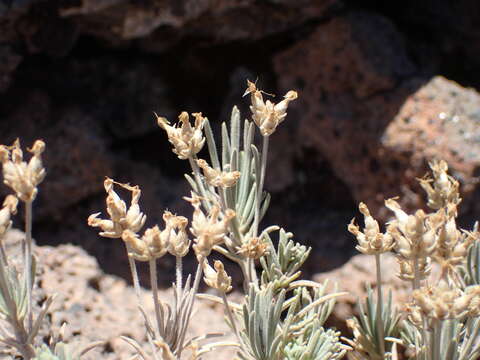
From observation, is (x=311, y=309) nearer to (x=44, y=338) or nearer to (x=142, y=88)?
(x=44, y=338)

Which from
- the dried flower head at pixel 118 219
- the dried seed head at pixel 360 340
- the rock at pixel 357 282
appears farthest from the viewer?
the rock at pixel 357 282

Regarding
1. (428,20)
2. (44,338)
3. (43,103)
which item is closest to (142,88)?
(43,103)

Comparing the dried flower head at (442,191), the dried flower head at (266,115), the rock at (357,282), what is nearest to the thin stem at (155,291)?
the dried flower head at (266,115)

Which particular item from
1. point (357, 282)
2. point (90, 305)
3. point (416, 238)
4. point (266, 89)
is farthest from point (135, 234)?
point (266, 89)

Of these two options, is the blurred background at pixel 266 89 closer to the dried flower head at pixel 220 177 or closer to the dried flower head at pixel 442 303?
the dried flower head at pixel 220 177

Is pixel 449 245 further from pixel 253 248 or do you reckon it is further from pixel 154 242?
pixel 154 242
